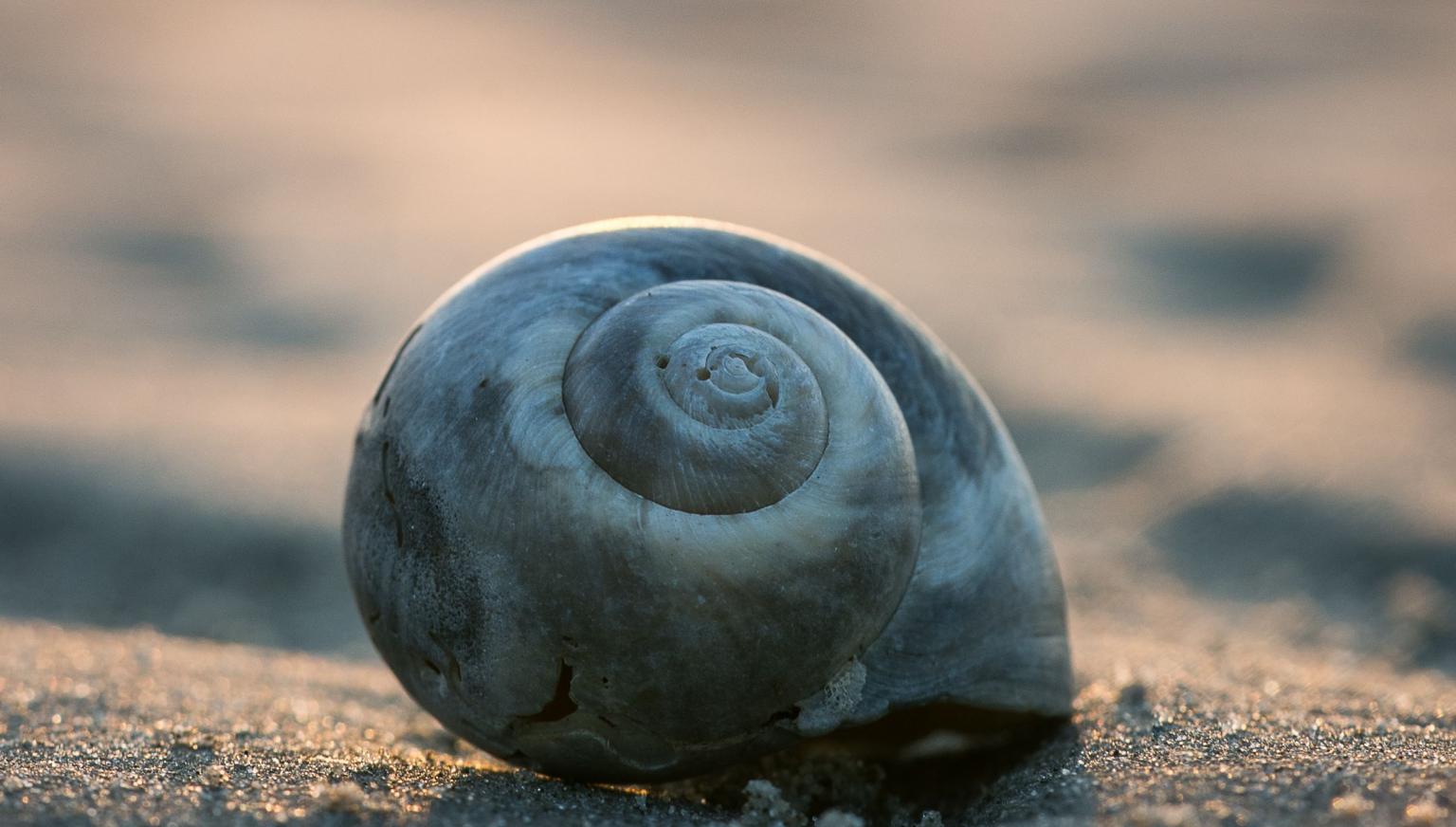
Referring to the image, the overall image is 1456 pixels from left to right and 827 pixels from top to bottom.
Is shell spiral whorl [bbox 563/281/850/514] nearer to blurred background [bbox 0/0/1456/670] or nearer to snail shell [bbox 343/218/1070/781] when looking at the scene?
snail shell [bbox 343/218/1070/781]

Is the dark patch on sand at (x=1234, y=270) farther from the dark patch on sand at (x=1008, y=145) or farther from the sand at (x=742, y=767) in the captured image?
the sand at (x=742, y=767)

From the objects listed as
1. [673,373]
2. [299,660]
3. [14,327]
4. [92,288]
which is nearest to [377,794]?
[673,373]

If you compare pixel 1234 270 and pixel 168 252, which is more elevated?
pixel 1234 270

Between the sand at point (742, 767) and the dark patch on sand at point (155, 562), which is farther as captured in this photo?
the dark patch on sand at point (155, 562)

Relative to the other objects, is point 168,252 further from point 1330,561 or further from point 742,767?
point 1330,561

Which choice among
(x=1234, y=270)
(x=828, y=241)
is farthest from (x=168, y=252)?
(x=1234, y=270)

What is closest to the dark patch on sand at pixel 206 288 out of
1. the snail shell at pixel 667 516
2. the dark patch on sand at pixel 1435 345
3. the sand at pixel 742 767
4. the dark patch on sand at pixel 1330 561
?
the sand at pixel 742 767

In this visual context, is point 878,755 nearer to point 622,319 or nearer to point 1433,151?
point 622,319
